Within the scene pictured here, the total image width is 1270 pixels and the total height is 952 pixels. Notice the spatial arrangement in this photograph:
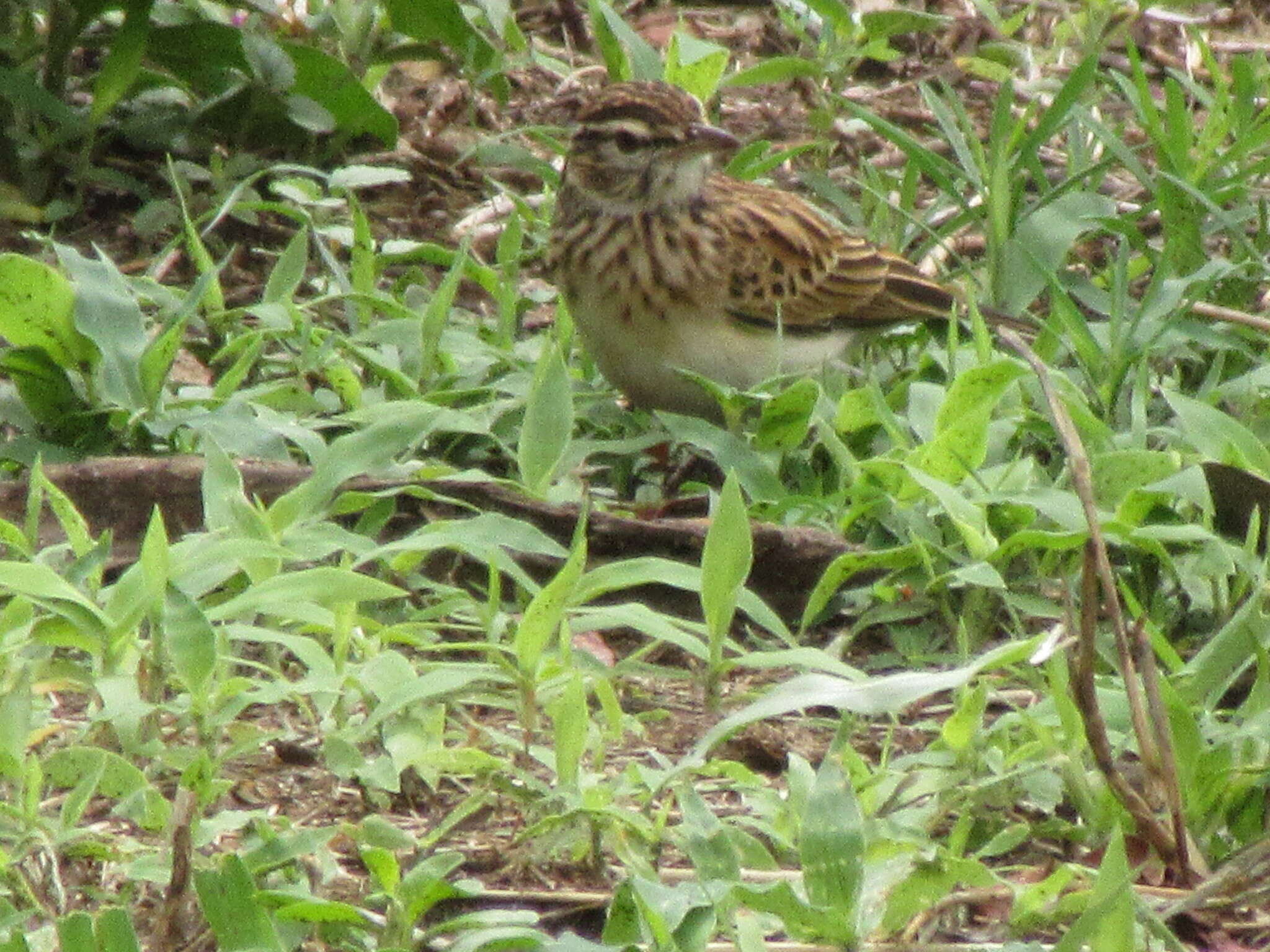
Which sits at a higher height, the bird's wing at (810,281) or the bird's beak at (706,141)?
the bird's beak at (706,141)

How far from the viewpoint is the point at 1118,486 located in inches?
186

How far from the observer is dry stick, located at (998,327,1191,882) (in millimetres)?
3225

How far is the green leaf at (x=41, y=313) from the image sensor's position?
4875 mm

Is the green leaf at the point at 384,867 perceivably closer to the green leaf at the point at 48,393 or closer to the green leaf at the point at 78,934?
the green leaf at the point at 78,934

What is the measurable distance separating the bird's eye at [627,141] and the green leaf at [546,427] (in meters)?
1.62

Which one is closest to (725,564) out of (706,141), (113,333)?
(113,333)

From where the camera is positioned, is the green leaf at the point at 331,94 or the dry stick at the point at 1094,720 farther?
the green leaf at the point at 331,94

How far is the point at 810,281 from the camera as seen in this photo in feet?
20.0

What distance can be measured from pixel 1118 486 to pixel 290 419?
188cm

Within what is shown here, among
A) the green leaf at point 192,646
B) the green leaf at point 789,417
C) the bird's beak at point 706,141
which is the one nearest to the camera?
the green leaf at point 192,646

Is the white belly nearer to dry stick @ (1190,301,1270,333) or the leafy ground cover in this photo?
the leafy ground cover

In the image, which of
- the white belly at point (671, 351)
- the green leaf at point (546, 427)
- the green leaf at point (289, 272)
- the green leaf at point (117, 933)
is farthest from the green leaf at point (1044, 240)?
the green leaf at point (117, 933)

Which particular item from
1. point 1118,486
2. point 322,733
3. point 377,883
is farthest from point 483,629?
point 1118,486

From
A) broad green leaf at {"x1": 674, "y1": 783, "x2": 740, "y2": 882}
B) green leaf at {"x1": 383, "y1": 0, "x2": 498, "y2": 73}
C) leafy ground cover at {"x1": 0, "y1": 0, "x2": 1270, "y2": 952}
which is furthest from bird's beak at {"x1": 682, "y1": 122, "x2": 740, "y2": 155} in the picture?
broad green leaf at {"x1": 674, "y1": 783, "x2": 740, "y2": 882}
